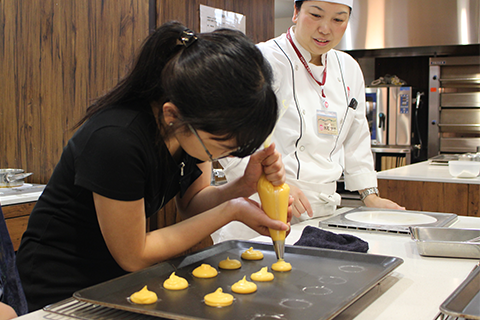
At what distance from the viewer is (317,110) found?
1.80 metres

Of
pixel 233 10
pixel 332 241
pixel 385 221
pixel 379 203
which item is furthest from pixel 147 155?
pixel 233 10

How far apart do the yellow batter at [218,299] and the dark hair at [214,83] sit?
0.29m

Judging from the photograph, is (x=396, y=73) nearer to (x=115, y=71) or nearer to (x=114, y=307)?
(x=115, y=71)

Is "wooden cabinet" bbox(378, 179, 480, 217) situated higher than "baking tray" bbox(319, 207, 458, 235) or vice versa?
"baking tray" bbox(319, 207, 458, 235)

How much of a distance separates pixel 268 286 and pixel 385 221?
768 mm

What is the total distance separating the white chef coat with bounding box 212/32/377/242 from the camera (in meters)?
1.73

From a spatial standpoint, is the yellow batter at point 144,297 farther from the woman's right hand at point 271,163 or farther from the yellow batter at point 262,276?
the woman's right hand at point 271,163

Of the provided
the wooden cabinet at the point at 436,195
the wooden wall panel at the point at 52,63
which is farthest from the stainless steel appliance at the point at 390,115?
the wooden wall panel at the point at 52,63

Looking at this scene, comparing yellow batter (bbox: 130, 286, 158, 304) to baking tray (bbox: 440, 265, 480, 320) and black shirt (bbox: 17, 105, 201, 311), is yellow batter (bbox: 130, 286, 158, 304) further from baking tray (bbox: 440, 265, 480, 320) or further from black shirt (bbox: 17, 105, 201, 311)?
baking tray (bbox: 440, 265, 480, 320)

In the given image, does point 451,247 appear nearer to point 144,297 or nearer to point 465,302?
point 465,302

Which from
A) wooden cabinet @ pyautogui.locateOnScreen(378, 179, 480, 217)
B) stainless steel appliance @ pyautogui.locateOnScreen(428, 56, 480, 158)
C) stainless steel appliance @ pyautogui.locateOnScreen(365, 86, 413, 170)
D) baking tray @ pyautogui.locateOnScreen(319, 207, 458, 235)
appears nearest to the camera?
baking tray @ pyautogui.locateOnScreen(319, 207, 458, 235)

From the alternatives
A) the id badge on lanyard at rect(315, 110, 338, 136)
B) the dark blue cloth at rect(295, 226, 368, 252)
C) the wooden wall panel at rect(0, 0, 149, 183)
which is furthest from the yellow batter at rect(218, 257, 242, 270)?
the wooden wall panel at rect(0, 0, 149, 183)

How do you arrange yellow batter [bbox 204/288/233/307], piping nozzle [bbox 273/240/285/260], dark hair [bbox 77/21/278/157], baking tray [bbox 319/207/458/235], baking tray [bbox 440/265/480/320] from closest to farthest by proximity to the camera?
Answer: 1. baking tray [bbox 440/265/480/320]
2. yellow batter [bbox 204/288/233/307]
3. dark hair [bbox 77/21/278/157]
4. piping nozzle [bbox 273/240/285/260]
5. baking tray [bbox 319/207/458/235]

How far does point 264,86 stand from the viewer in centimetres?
93
